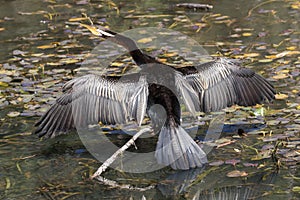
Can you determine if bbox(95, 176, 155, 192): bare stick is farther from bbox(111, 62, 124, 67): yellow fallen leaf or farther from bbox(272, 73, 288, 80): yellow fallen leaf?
bbox(111, 62, 124, 67): yellow fallen leaf

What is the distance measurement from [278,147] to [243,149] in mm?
296

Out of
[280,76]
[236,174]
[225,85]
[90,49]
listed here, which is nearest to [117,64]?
[90,49]

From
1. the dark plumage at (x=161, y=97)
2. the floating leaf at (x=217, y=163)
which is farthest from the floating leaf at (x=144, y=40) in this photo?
the floating leaf at (x=217, y=163)

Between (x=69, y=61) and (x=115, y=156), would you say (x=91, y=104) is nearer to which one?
(x=115, y=156)

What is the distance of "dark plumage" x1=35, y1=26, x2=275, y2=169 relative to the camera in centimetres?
550

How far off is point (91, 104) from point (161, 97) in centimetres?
64

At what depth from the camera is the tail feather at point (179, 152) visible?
17.7 ft

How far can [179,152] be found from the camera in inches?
213

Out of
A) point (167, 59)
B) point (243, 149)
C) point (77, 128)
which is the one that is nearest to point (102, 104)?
point (77, 128)

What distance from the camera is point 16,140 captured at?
247 inches

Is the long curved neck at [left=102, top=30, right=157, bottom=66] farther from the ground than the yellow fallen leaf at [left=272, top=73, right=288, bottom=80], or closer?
farther from the ground

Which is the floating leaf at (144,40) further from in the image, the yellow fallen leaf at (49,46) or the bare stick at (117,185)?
the bare stick at (117,185)

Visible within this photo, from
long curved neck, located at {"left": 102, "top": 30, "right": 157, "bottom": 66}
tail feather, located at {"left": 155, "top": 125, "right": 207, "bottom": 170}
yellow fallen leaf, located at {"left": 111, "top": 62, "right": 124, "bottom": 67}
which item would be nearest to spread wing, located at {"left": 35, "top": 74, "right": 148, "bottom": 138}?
long curved neck, located at {"left": 102, "top": 30, "right": 157, "bottom": 66}

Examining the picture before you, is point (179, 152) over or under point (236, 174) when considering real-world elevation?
over
